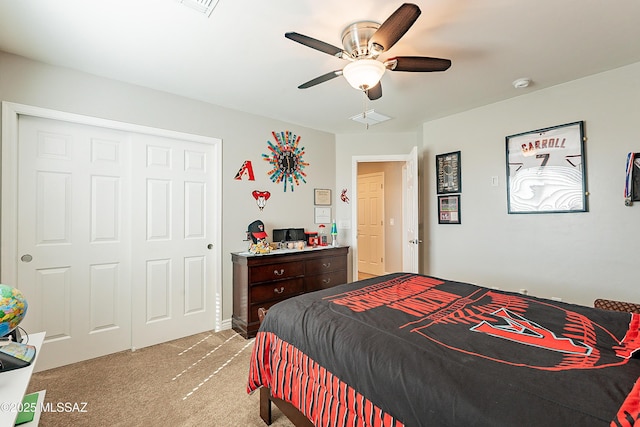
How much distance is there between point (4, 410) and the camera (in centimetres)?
89

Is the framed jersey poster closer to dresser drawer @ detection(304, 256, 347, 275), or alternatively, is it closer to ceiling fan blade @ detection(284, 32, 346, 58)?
dresser drawer @ detection(304, 256, 347, 275)

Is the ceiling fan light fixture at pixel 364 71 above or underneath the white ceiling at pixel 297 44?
underneath

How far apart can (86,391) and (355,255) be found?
317cm

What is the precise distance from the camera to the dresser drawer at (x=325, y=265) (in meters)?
3.49

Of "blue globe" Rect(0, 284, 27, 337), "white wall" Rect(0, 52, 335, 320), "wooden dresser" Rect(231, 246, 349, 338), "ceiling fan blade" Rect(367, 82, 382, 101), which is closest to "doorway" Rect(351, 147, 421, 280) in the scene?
"white wall" Rect(0, 52, 335, 320)

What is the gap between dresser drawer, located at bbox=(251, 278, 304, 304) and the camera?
305 cm

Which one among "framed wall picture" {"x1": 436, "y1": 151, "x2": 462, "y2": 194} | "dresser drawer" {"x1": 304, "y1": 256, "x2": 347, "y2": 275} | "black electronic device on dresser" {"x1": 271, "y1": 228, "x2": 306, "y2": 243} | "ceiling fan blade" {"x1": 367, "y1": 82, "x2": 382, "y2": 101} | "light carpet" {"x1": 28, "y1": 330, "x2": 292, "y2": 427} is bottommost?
"light carpet" {"x1": 28, "y1": 330, "x2": 292, "y2": 427}

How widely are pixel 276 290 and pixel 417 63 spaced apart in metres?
2.54

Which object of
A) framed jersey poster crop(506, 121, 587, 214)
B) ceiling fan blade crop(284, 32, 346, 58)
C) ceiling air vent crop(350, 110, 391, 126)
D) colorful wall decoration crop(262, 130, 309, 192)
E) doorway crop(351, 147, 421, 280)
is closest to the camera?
ceiling fan blade crop(284, 32, 346, 58)

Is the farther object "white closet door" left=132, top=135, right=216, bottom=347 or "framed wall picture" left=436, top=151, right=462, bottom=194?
"framed wall picture" left=436, top=151, right=462, bottom=194

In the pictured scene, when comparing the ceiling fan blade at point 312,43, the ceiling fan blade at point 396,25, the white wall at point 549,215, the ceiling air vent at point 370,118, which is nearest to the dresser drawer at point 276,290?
the white wall at point 549,215

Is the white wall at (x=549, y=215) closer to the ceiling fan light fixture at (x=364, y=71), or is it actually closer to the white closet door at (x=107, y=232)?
the ceiling fan light fixture at (x=364, y=71)

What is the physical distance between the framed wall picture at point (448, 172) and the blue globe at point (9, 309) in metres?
3.82

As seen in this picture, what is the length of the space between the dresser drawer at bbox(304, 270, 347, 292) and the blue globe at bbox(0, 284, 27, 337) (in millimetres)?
2564
